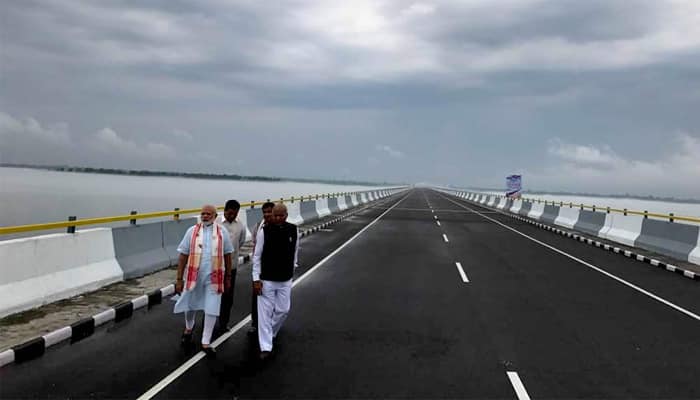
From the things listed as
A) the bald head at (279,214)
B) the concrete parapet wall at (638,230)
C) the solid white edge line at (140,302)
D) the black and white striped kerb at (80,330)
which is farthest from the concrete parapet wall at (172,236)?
the concrete parapet wall at (638,230)

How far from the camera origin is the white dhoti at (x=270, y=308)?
6.37m

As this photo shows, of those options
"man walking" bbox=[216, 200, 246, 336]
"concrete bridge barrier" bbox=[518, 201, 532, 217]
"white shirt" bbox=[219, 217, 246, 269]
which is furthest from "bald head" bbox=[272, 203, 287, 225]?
"concrete bridge barrier" bbox=[518, 201, 532, 217]

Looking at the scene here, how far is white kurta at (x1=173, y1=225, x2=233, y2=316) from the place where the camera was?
21.3ft

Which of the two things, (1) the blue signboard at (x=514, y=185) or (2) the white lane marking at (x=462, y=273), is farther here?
(1) the blue signboard at (x=514, y=185)

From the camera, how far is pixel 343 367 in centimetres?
602

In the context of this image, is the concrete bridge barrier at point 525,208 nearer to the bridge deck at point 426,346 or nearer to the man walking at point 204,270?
the bridge deck at point 426,346

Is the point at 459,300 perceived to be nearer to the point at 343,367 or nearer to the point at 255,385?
the point at 343,367

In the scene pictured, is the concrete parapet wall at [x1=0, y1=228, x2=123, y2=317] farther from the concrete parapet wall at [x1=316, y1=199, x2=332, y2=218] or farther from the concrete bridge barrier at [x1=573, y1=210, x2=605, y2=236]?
the concrete parapet wall at [x1=316, y1=199, x2=332, y2=218]

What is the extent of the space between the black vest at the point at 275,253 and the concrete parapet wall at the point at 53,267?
3793mm

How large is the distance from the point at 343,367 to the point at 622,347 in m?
3.92

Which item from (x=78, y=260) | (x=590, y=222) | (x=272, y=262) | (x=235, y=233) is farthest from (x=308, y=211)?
(x=272, y=262)

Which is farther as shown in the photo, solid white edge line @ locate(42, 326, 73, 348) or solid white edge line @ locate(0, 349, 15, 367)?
solid white edge line @ locate(42, 326, 73, 348)

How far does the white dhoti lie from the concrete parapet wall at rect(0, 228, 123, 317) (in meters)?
3.80

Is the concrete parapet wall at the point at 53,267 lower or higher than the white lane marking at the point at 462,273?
higher
